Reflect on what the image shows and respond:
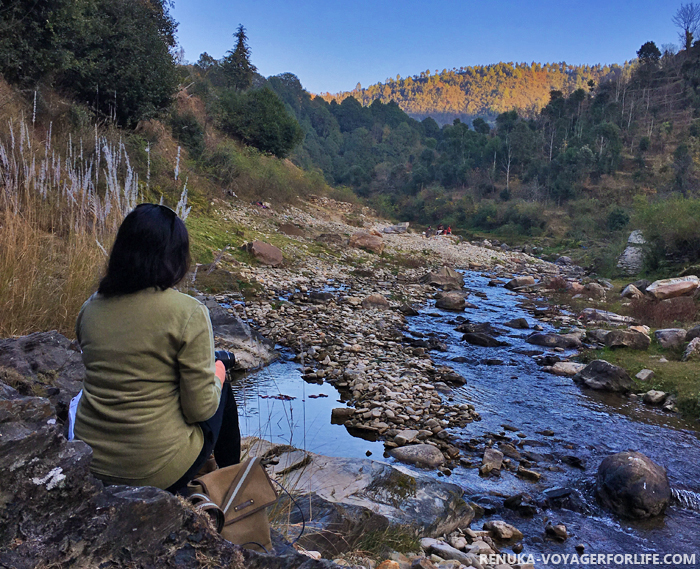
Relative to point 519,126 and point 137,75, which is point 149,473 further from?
point 519,126

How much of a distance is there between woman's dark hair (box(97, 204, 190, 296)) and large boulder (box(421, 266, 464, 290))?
11899 millimetres

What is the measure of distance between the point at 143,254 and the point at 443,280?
1231 centimetres

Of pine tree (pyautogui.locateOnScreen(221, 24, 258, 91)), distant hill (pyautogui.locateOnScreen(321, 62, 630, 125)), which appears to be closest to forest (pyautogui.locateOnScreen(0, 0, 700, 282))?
pine tree (pyautogui.locateOnScreen(221, 24, 258, 91))

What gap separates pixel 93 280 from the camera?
3.65 m

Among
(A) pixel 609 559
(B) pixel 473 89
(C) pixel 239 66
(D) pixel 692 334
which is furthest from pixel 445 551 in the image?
(B) pixel 473 89

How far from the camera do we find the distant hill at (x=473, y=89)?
17138 cm

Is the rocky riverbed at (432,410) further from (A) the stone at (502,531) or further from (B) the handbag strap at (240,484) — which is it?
(B) the handbag strap at (240,484)

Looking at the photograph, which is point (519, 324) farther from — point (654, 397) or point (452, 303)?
point (654, 397)

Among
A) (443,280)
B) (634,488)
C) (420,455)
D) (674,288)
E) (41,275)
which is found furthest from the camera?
(443,280)

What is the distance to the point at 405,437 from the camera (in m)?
4.52

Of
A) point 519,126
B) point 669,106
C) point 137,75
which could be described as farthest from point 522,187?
point 137,75

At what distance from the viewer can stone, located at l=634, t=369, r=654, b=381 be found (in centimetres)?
626

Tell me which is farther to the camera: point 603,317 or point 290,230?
point 290,230

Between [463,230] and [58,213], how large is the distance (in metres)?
34.5
